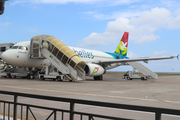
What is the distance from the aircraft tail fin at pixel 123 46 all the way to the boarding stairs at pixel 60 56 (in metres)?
18.2

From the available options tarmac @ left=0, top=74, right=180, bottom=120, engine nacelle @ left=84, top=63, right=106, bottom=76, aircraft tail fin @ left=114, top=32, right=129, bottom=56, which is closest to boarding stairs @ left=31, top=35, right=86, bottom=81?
engine nacelle @ left=84, top=63, right=106, bottom=76

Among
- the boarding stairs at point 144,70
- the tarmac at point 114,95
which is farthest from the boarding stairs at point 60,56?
the boarding stairs at point 144,70

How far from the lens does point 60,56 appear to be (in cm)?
2042

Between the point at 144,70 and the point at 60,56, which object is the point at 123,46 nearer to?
the point at 144,70

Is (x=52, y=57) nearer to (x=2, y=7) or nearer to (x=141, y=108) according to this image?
(x=2, y=7)

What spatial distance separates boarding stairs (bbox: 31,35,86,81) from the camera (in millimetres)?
19672

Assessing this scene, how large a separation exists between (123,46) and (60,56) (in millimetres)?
19943

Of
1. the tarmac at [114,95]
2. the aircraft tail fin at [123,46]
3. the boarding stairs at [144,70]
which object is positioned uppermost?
the aircraft tail fin at [123,46]

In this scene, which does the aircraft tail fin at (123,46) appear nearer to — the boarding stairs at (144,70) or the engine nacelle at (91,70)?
the boarding stairs at (144,70)

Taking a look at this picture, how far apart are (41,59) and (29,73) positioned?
317cm

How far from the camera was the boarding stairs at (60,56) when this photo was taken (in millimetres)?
19672

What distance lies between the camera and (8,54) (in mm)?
20625

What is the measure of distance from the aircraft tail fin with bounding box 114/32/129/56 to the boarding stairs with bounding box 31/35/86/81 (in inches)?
718

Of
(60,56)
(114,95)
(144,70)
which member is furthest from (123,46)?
(114,95)
